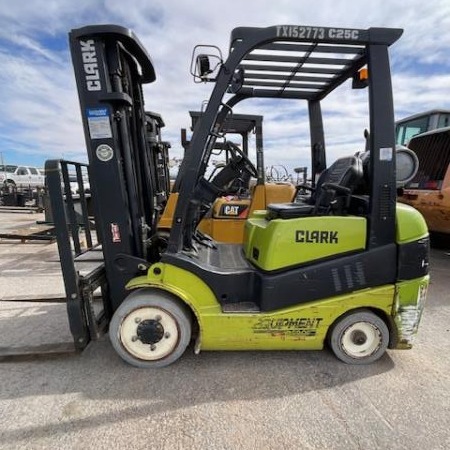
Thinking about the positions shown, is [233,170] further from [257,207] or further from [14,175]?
[14,175]

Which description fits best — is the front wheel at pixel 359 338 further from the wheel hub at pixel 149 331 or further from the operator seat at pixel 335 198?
the wheel hub at pixel 149 331

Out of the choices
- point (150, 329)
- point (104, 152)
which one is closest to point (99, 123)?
point (104, 152)

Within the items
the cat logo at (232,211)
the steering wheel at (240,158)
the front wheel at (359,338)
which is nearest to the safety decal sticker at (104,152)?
the steering wheel at (240,158)

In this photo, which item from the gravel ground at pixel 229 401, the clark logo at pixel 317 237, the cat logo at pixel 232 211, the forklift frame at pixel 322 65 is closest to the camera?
the gravel ground at pixel 229 401

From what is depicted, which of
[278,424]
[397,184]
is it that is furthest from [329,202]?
[278,424]

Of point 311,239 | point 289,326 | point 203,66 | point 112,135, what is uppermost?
point 203,66

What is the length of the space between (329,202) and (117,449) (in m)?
2.45

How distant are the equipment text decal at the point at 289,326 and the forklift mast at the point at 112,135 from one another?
1.18 metres

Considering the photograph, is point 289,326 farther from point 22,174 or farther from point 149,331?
point 22,174

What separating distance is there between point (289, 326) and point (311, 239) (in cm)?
77

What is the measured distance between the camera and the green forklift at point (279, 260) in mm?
2678

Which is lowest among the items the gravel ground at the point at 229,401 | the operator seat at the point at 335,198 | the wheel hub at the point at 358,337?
the gravel ground at the point at 229,401

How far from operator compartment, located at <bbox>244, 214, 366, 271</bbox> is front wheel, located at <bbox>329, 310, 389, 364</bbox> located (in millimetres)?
615

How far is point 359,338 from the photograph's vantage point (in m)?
2.93
